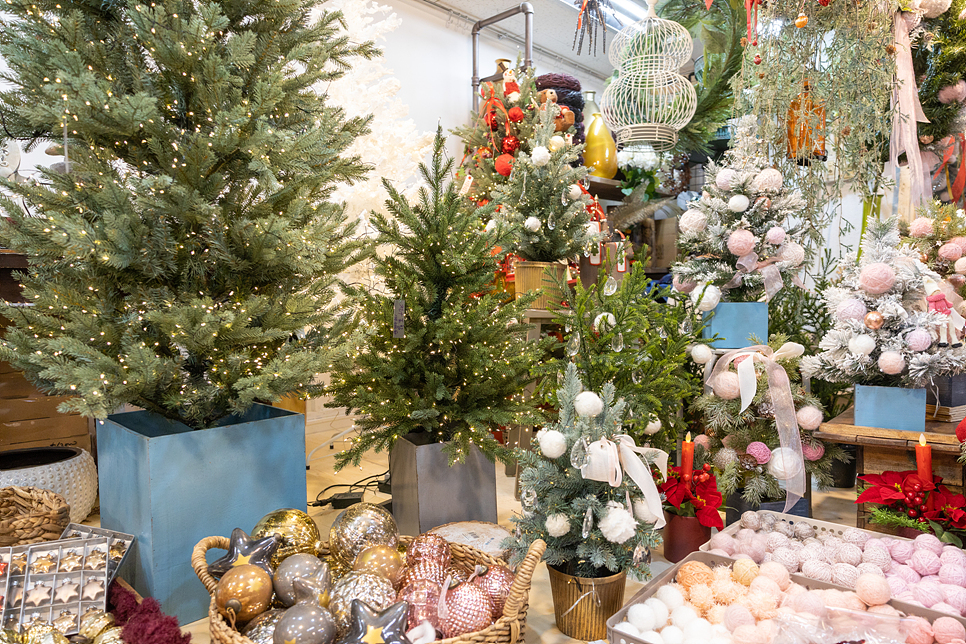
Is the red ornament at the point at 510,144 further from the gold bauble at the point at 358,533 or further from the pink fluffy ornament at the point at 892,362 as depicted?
the gold bauble at the point at 358,533

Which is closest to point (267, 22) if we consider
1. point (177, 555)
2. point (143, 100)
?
point (143, 100)

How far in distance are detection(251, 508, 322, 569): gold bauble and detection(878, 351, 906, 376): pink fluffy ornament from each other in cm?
170

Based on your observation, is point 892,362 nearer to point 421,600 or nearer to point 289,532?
point 421,600

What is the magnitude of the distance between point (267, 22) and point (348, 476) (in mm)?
1962

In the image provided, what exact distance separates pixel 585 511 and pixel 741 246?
3.94 ft

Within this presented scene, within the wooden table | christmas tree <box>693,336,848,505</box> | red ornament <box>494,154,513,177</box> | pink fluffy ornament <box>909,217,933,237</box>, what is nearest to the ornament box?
christmas tree <box>693,336,848,505</box>

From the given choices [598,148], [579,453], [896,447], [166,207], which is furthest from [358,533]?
[598,148]

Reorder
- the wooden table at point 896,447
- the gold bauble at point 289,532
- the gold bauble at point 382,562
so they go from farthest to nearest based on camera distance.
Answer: the wooden table at point 896,447 < the gold bauble at point 289,532 < the gold bauble at point 382,562

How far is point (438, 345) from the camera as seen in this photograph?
1975 mm

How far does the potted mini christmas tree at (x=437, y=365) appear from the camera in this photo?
1909 millimetres

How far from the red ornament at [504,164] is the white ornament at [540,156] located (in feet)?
1.60

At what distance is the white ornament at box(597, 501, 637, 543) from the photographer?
1.39 m

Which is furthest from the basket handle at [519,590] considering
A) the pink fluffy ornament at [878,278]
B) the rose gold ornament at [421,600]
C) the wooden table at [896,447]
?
the pink fluffy ornament at [878,278]

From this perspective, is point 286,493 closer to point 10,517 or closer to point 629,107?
point 10,517
